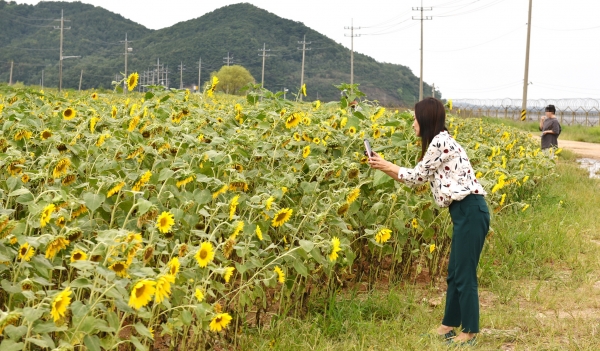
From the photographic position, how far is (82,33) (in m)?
93.1

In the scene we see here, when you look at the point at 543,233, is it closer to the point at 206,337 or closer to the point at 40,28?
the point at 206,337

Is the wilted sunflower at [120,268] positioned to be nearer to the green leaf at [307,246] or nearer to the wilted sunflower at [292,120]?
the green leaf at [307,246]

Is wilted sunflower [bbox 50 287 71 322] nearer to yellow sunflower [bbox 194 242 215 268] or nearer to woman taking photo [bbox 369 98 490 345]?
yellow sunflower [bbox 194 242 215 268]

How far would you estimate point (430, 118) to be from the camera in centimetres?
316

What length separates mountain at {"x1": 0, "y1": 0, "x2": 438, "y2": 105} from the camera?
7956cm

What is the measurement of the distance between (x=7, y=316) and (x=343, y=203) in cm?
162

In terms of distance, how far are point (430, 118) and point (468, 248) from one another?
62cm

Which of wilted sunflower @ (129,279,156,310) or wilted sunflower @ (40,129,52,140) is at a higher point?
wilted sunflower @ (40,129,52,140)

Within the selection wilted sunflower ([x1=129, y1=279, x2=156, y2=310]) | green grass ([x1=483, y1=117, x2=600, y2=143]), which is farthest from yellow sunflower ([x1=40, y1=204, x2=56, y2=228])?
green grass ([x1=483, y1=117, x2=600, y2=143])

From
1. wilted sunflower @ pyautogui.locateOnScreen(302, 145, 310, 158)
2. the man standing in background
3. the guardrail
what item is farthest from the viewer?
the guardrail

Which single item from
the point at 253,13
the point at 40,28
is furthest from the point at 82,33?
the point at 253,13

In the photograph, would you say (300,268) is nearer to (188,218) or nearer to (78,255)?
(188,218)

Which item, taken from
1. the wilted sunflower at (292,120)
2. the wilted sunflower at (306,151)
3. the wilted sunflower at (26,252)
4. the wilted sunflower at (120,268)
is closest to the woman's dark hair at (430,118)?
the wilted sunflower at (306,151)

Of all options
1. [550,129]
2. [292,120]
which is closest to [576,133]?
[550,129]
